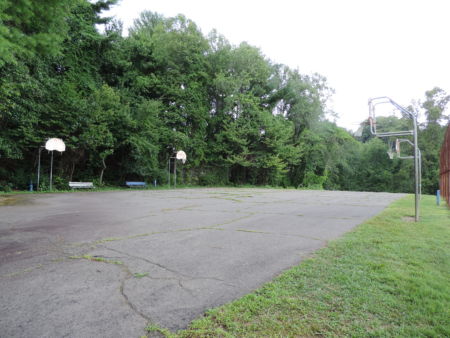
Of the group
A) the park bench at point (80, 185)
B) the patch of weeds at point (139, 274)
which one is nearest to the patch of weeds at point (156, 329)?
the patch of weeds at point (139, 274)

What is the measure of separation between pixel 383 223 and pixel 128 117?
47.4 ft

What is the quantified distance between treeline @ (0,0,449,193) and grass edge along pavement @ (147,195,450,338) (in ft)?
33.2

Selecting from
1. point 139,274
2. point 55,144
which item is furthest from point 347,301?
point 55,144

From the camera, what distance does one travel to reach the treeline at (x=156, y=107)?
1170 centimetres

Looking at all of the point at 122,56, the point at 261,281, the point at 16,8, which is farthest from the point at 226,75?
the point at 261,281

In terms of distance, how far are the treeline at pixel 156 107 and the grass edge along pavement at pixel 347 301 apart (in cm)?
1011

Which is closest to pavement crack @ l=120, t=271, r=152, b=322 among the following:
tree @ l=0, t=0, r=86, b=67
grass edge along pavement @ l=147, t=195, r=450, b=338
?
grass edge along pavement @ l=147, t=195, r=450, b=338

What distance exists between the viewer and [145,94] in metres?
21.0

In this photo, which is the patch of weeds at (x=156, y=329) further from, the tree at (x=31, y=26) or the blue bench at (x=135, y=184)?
the blue bench at (x=135, y=184)

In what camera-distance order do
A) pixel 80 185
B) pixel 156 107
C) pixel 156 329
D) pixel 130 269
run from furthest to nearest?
1. pixel 156 107
2. pixel 80 185
3. pixel 130 269
4. pixel 156 329

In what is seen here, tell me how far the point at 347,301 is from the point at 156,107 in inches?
683

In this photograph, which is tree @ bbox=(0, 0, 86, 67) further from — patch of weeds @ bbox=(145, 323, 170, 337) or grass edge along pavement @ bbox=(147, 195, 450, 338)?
grass edge along pavement @ bbox=(147, 195, 450, 338)

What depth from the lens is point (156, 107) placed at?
57.1 ft

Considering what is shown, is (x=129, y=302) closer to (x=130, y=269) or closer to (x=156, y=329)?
(x=156, y=329)
